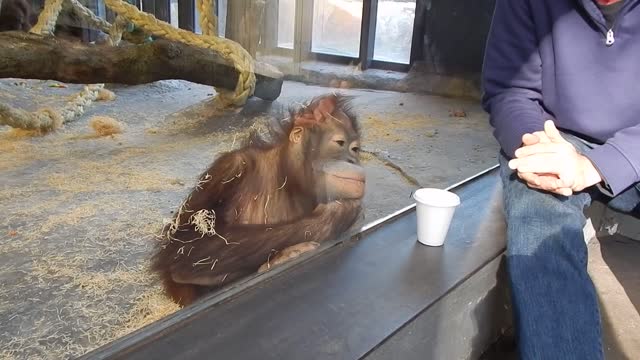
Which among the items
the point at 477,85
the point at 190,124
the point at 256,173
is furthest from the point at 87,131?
the point at 477,85

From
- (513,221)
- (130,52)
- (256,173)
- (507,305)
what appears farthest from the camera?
(507,305)

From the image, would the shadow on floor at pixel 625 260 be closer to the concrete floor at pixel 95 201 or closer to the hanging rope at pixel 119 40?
the concrete floor at pixel 95 201

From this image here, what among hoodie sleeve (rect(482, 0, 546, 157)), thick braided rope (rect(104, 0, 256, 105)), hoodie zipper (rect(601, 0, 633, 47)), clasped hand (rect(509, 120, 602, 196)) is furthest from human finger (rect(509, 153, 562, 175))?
thick braided rope (rect(104, 0, 256, 105))

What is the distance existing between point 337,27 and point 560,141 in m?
0.47

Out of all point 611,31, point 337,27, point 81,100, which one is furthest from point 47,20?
point 611,31

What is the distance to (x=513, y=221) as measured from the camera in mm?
1068

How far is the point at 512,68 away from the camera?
1.25 metres

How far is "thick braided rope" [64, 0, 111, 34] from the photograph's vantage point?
78 cm

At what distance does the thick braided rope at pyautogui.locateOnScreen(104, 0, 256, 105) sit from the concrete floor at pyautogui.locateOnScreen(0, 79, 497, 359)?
0.03m

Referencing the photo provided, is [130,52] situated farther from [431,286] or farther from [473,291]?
[473,291]

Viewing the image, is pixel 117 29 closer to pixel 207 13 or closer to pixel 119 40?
A: pixel 119 40

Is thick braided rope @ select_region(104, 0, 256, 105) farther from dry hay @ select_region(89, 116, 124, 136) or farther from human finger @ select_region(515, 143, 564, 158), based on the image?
human finger @ select_region(515, 143, 564, 158)

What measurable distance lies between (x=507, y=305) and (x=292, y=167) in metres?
0.68

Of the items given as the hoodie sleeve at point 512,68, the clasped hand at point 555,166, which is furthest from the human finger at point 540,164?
the hoodie sleeve at point 512,68
